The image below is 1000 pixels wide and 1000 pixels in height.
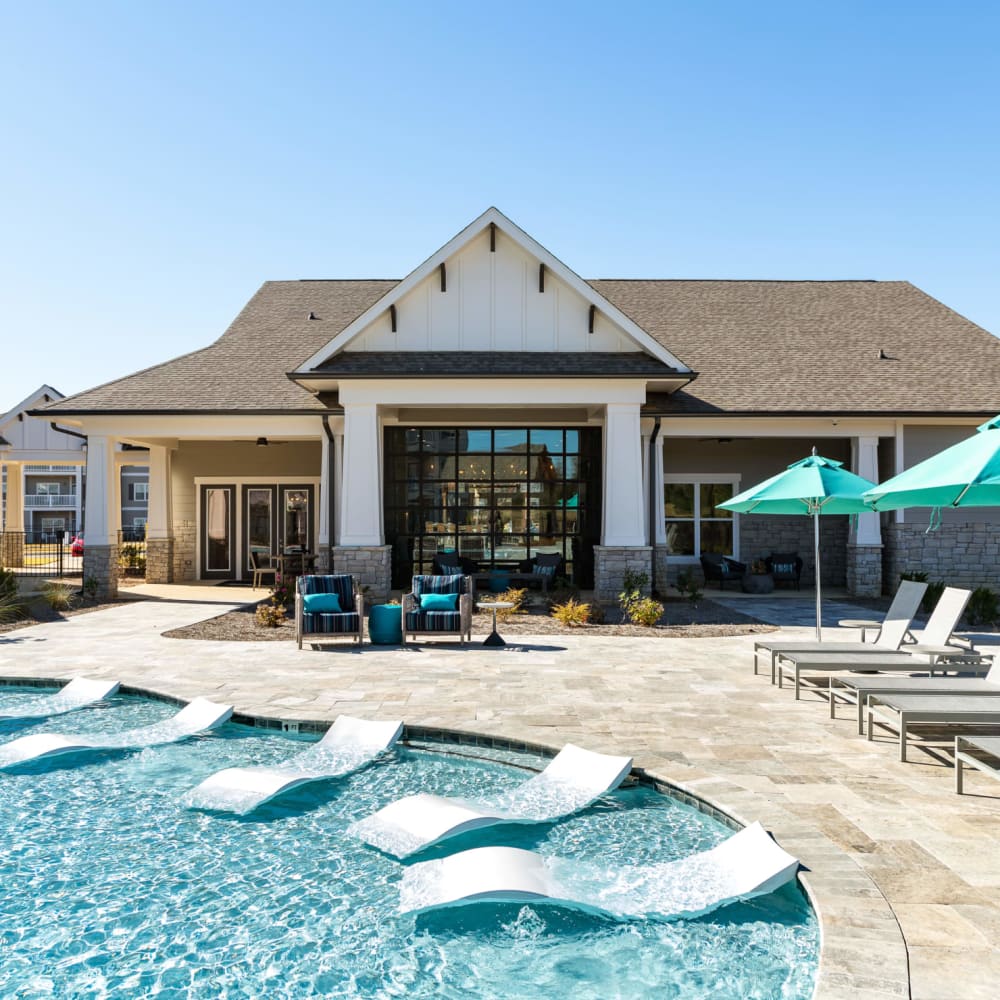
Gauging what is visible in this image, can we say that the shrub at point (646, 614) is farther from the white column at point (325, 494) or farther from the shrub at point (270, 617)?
the white column at point (325, 494)

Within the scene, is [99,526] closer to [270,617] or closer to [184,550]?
[184,550]

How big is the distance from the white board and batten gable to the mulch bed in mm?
14433

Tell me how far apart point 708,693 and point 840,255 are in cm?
2142

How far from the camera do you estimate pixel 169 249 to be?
16.0 metres

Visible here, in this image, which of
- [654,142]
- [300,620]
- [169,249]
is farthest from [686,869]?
[169,249]

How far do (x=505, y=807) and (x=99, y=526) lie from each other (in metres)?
14.2

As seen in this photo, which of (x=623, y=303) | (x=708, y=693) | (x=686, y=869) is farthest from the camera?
(x=623, y=303)

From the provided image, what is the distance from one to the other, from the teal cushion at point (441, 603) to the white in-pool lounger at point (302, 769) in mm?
4410

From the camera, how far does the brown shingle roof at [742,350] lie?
669 inches

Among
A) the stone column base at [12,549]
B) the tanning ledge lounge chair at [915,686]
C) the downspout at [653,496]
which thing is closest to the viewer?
the tanning ledge lounge chair at [915,686]

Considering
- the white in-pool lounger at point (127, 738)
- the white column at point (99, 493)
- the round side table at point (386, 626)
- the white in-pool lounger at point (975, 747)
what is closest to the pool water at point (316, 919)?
the white in-pool lounger at point (127, 738)

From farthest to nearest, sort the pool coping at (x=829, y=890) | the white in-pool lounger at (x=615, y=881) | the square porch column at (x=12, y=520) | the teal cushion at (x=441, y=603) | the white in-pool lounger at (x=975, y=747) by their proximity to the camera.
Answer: the square porch column at (x=12, y=520)
the teal cushion at (x=441, y=603)
the white in-pool lounger at (x=975, y=747)
the white in-pool lounger at (x=615, y=881)
the pool coping at (x=829, y=890)

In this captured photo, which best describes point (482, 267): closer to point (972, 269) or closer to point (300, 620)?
point (300, 620)

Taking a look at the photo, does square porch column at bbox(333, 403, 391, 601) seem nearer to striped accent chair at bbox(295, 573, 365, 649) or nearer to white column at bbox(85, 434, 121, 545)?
striped accent chair at bbox(295, 573, 365, 649)
